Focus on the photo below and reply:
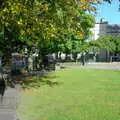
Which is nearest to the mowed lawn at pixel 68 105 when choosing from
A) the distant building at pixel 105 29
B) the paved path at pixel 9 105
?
the paved path at pixel 9 105

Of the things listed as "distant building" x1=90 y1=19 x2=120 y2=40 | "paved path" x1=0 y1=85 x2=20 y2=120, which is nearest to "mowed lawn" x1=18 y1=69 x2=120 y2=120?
"paved path" x1=0 y1=85 x2=20 y2=120

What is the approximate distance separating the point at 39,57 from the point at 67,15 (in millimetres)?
22848

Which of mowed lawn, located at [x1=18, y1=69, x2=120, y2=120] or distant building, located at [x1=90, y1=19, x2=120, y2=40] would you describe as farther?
distant building, located at [x1=90, y1=19, x2=120, y2=40]

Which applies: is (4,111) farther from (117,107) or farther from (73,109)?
(117,107)

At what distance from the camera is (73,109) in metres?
15.9

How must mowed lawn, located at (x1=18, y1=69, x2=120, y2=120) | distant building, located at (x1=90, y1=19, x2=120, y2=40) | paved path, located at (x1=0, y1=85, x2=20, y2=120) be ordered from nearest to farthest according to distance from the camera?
paved path, located at (x1=0, y1=85, x2=20, y2=120)
mowed lawn, located at (x1=18, y1=69, x2=120, y2=120)
distant building, located at (x1=90, y1=19, x2=120, y2=40)

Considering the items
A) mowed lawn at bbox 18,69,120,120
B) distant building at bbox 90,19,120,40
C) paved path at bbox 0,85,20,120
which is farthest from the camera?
distant building at bbox 90,19,120,40

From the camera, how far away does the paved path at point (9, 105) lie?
546 inches

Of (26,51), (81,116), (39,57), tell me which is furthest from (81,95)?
(39,57)

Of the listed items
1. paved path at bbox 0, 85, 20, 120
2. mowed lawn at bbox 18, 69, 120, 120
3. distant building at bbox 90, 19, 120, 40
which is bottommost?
mowed lawn at bbox 18, 69, 120, 120

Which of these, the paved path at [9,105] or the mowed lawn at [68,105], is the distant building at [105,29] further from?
the paved path at [9,105]

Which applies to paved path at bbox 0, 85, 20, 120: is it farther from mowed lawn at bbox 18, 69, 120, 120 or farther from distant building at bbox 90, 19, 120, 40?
distant building at bbox 90, 19, 120, 40

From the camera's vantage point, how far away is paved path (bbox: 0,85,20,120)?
13861 millimetres

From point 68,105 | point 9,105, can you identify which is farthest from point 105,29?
point 9,105
